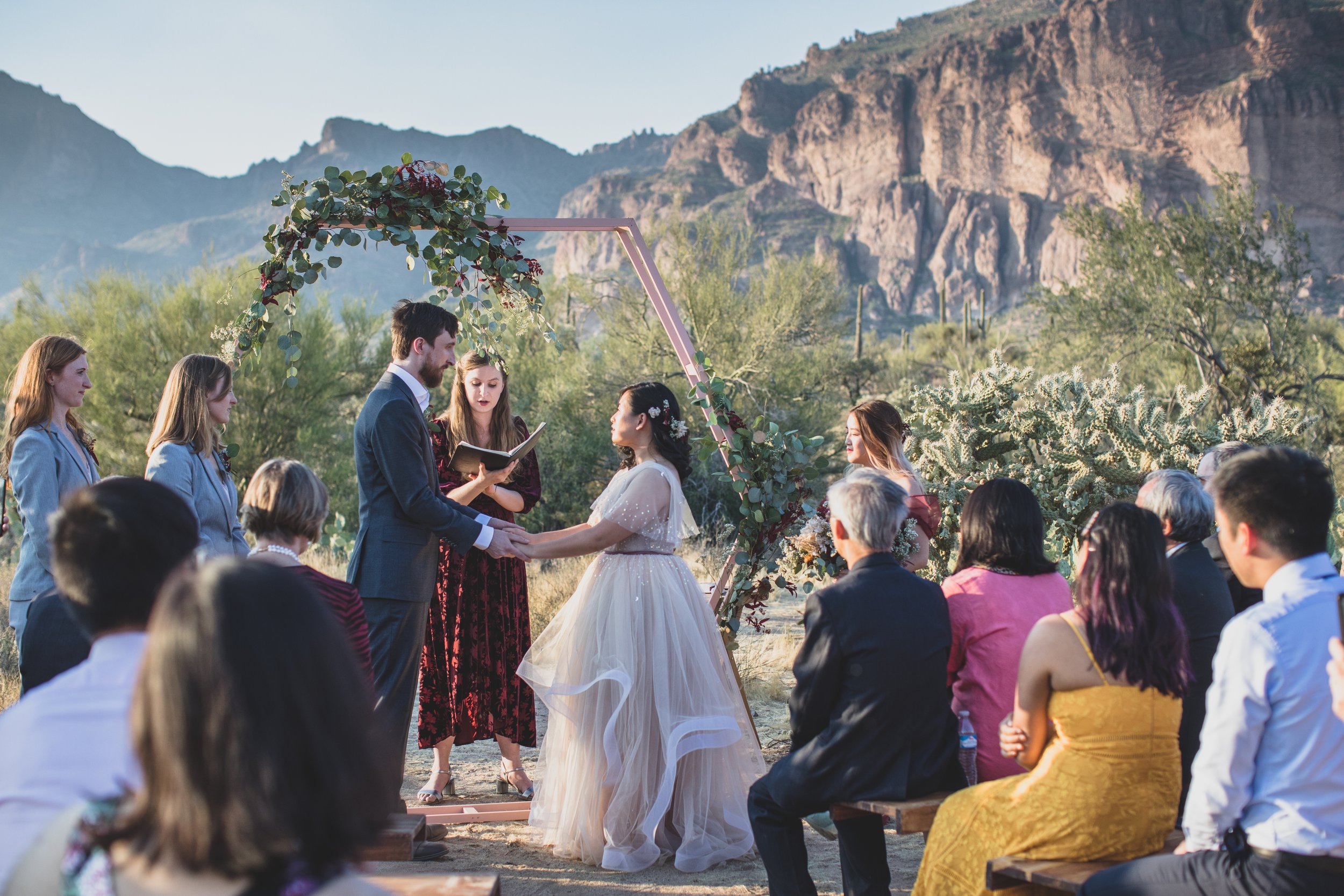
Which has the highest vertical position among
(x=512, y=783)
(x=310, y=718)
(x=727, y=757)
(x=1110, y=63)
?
(x=1110, y=63)

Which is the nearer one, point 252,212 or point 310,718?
point 310,718

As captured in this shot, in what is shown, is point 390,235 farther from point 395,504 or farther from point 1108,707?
point 1108,707

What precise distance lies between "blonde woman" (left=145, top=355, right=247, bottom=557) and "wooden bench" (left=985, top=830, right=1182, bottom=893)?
111 inches

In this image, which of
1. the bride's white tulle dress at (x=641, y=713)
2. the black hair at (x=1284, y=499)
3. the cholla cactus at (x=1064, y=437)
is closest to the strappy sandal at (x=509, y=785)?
the bride's white tulle dress at (x=641, y=713)

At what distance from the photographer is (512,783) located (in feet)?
15.8

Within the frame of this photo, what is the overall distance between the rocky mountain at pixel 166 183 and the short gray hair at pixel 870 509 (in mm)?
78451

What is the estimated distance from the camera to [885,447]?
14.6 feet

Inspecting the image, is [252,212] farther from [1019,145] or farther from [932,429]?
[932,429]

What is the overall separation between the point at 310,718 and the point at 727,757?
302 centimetres

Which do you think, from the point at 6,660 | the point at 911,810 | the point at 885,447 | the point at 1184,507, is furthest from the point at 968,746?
the point at 6,660

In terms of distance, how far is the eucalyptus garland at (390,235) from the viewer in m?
4.07

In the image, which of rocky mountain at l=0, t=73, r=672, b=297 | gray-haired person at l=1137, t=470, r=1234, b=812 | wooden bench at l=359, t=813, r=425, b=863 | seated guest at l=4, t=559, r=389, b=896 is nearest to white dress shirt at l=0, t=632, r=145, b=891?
seated guest at l=4, t=559, r=389, b=896

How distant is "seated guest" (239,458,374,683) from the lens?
292 cm

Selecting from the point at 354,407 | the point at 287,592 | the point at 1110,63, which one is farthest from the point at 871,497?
the point at 1110,63
